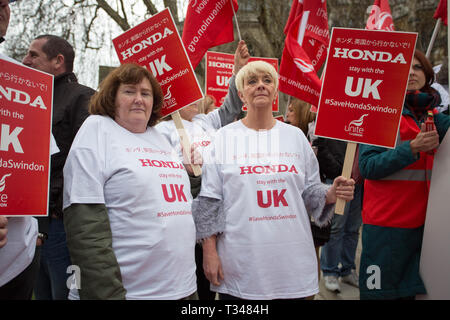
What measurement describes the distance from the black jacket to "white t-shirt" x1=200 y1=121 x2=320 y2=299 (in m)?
0.99

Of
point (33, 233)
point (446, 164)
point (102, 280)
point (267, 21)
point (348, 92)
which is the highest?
point (267, 21)

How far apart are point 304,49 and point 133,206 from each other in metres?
2.66

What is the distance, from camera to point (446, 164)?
7.25ft

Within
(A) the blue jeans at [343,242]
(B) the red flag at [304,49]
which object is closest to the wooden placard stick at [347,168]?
(B) the red flag at [304,49]

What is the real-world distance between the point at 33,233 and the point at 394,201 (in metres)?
2.15

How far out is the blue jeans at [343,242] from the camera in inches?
158

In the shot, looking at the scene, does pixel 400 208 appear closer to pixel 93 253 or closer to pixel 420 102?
pixel 420 102

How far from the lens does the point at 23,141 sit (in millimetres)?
1563

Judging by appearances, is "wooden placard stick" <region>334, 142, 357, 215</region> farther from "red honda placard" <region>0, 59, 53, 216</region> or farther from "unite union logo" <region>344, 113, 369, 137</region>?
"red honda placard" <region>0, 59, 53, 216</region>

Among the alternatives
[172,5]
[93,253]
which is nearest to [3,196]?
[93,253]

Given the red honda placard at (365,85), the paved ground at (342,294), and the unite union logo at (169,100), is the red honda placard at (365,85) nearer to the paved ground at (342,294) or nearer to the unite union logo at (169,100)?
the unite union logo at (169,100)
